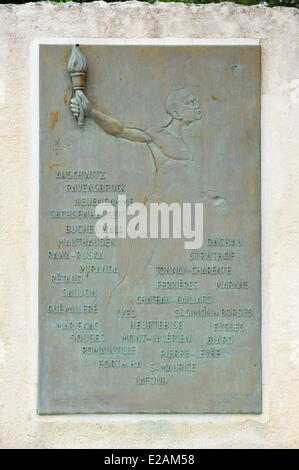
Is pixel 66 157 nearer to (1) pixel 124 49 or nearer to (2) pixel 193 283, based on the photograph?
(1) pixel 124 49

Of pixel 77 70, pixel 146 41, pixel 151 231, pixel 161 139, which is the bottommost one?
pixel 151 231

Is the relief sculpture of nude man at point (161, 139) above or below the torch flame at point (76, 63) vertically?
below

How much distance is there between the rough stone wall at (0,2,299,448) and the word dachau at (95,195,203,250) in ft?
1.42

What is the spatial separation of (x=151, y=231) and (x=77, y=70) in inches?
42.9

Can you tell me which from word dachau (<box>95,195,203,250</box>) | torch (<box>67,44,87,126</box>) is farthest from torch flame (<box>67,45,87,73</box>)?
word dachau (<box>95,195,203,250</box>)

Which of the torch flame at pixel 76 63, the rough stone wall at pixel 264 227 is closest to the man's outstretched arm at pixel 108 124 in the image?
the torch flame at pixel 76 63

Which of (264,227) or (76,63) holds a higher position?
(76,63)

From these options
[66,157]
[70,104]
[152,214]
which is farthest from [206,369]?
[70,104]

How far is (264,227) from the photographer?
12.9 feet

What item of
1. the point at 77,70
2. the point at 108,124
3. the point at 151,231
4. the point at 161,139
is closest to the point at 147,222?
the point at 151,231

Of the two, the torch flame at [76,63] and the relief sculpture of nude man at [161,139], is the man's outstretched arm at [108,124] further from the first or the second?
the torch flame at [76,63]

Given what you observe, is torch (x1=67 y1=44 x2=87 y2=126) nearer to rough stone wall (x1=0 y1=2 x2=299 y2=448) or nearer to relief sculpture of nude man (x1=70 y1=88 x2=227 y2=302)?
relief sculpture of nude man (x1=70 y1=88 x2=227 y2=302)

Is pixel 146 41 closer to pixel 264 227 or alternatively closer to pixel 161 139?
pixel 161 139

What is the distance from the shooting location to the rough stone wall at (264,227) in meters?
3.89
